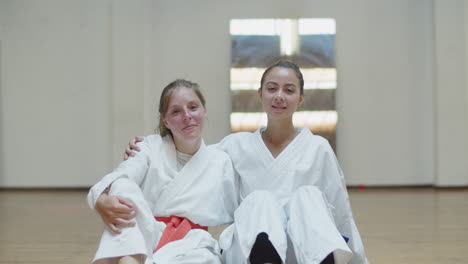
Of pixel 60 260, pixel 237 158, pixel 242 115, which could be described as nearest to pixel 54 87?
pixel 242 115

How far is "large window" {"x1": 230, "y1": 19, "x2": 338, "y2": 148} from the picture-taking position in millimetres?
7941

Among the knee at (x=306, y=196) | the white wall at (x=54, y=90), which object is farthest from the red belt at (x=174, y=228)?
the white wall at (x=54, y=90)

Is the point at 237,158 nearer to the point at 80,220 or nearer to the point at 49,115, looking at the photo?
the point at 80,220

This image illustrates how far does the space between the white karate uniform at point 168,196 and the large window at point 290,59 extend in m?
5.12

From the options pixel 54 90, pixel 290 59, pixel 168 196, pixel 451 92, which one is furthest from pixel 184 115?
pixel 451 92

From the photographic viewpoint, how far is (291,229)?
2.41 meters

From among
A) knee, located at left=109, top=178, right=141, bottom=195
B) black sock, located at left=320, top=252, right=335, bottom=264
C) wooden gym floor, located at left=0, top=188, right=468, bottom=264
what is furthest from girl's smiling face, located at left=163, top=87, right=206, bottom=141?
wooden gym floor, located at left=0, top=188, right=468, bottom=264

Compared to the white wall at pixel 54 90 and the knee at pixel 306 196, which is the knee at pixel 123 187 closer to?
the knee at pixel 306 196

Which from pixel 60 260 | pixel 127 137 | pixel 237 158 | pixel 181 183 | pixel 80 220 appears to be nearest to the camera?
pixel 181 183

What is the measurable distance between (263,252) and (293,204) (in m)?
0.36

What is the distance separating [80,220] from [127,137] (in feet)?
8.53

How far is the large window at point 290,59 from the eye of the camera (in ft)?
26.1

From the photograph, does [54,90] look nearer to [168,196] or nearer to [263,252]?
[168,196]

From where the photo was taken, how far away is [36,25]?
820 centimetres
